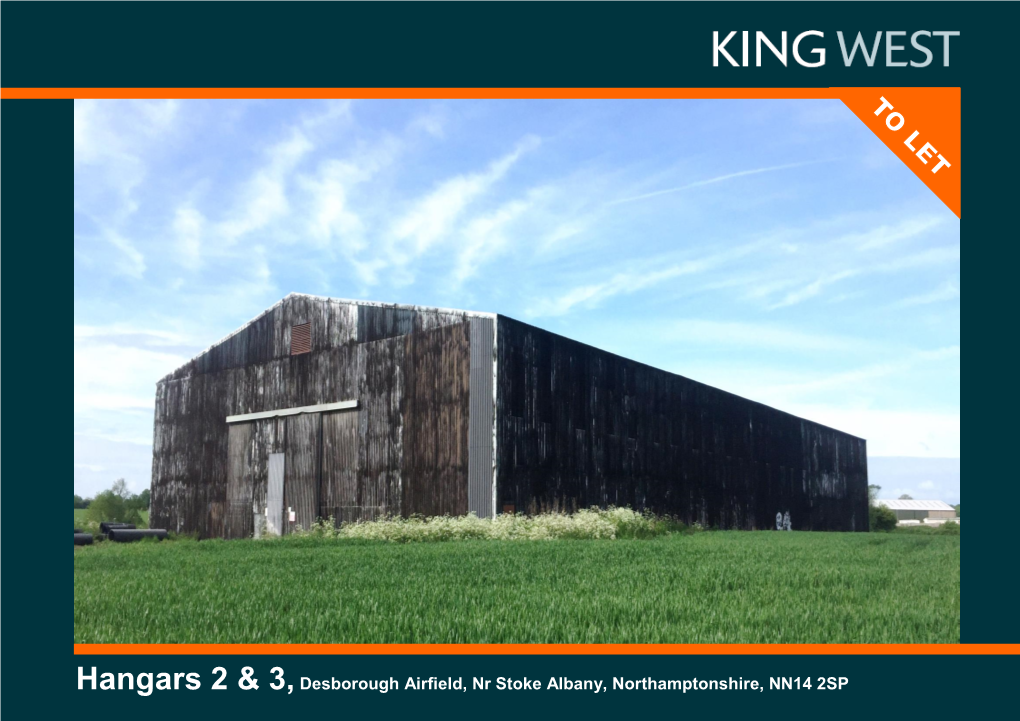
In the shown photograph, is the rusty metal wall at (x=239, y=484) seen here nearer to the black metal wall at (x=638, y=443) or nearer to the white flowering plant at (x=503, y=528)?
the white flowering plant at (x=503, y=528)

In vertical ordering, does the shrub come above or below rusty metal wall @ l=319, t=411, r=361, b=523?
below

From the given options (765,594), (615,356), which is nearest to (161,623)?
(765,594)

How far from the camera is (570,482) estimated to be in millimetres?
26672

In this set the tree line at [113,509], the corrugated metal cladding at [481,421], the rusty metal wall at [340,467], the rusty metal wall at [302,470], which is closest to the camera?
the corrugated metal cladding at [481,421]

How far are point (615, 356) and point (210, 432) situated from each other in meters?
15.7

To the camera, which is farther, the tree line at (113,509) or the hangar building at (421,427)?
the tree line at (113,509)

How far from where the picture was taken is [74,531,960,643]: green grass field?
6793mm

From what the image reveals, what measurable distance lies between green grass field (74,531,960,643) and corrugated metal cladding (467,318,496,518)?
7955 mm

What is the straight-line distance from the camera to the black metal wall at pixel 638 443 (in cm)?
2497

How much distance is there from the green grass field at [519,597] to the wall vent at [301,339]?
47.7 feet

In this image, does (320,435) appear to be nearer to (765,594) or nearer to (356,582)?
(356,582)

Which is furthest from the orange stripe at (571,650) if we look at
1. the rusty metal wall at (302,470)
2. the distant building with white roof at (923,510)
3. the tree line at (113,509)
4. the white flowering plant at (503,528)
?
the distant building with white roof at (923,510)

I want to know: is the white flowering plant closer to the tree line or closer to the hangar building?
the hangar building

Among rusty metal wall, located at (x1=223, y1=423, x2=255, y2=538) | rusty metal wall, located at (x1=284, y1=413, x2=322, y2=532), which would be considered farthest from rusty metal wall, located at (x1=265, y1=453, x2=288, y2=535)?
rusty metal wall, located at (x1=223, y1=423, x2=255, y2=538)
